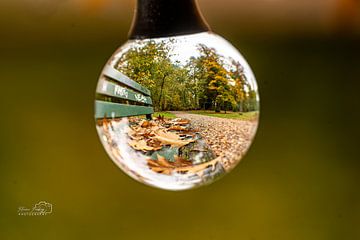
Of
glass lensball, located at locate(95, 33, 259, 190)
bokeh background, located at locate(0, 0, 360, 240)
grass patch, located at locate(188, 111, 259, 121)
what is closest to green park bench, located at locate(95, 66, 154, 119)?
glass lensball, located at locate(95, 33, 259, 190)

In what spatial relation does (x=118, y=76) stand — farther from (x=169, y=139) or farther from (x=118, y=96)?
(x=169, y=139)

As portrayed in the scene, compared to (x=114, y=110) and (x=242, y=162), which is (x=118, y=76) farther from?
(x=242, y=162)

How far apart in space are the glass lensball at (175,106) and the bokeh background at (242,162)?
1.07m

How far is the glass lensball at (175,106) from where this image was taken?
0.71m

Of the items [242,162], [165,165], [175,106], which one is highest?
[175,106]

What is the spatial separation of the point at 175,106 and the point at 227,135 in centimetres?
11

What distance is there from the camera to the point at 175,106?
77 centimetres

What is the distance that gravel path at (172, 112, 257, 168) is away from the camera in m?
0.73
